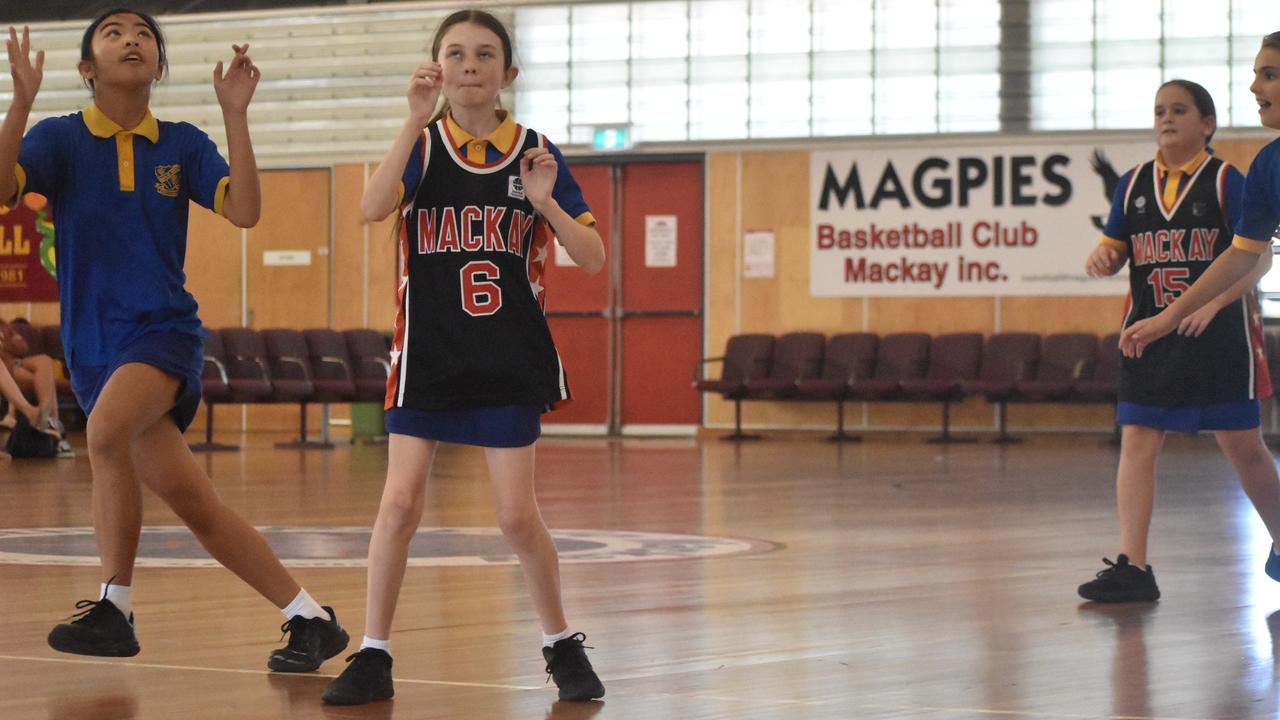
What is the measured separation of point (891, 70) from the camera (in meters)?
19.6

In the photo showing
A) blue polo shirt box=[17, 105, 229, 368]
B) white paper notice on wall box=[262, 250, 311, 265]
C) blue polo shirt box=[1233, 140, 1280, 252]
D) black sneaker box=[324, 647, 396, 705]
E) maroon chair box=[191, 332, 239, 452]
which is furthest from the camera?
white paper notice on wall box=[262, 250, 311, 265]

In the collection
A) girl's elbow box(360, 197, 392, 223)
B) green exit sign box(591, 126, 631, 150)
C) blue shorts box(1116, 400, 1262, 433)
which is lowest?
blue shorts box(1116, 400, 1262, 433)

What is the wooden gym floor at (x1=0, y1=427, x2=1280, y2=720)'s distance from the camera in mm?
3812

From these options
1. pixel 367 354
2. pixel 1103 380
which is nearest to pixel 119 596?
pixel 367 354

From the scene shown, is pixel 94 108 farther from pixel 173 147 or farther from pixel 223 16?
pixel 223 16

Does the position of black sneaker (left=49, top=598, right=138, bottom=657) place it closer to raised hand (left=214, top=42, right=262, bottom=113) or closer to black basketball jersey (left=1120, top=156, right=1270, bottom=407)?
raised hand (left=214, top=42, right=262, bottom=113)

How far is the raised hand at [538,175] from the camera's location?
386 centimetres

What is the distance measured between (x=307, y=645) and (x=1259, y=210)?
9.49ft

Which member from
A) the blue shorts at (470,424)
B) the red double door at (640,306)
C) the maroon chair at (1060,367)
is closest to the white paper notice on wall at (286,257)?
the red double door at (640,306)

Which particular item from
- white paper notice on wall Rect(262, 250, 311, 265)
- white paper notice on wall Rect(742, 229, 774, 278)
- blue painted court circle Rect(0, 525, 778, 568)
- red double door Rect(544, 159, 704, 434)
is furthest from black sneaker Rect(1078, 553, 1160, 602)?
white paper notice on wall Rect(262, 250, 311, 265)

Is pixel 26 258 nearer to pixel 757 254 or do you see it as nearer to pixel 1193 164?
pixel 757 254

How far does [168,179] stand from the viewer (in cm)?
429

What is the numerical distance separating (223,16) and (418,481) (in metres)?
Answer: 18.7

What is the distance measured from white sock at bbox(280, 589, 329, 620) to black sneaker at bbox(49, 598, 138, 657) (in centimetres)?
35
